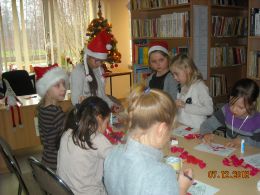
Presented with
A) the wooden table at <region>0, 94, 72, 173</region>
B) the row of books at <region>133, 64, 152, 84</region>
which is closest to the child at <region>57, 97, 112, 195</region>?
the wooden table at <region>0, 94, 72, 173</region>

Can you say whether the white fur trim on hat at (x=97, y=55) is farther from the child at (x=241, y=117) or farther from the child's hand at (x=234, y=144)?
the child's hand at (x=234, y=144)

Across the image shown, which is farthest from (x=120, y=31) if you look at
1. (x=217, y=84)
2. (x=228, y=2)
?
(x=217, y=84)

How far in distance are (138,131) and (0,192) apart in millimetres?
2292

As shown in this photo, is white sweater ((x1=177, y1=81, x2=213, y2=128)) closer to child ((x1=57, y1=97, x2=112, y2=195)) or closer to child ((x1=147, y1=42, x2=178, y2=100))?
child ((x1=147, y1=42, x2=178, y2=100))

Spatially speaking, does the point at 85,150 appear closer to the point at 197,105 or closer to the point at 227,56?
the point at 197,105

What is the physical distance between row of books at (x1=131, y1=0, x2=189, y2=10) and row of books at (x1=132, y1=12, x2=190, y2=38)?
152 mm

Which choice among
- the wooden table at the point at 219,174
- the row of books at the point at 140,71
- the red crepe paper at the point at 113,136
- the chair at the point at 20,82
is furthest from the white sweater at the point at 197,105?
the chair at the point at 20,82

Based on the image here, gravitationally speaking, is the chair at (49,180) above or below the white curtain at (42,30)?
below

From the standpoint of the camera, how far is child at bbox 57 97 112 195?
158cm

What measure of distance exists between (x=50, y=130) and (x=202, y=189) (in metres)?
1.18

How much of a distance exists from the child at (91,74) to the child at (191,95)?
2.40 feet

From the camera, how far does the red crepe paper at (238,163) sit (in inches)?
61.2

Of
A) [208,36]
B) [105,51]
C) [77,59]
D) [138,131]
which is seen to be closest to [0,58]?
[77,59]

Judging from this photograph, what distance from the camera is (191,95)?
2.54 m
